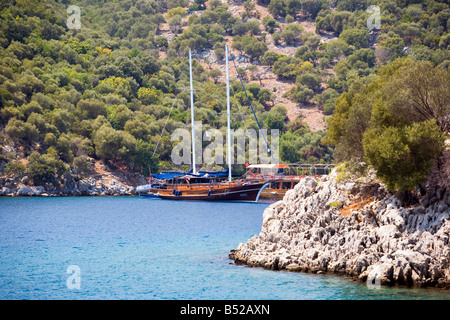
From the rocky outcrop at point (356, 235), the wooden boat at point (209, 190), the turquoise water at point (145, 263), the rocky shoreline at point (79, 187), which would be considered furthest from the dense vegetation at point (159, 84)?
the wooden boat at point (209, 190)

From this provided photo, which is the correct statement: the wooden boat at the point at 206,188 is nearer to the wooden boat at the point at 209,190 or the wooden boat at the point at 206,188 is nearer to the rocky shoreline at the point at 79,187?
the wooden boat at the point at 209,190

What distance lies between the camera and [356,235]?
27.4m

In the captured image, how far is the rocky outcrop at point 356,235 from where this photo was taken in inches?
976

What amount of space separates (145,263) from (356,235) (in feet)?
39.5

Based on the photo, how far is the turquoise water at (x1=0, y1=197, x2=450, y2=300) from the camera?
83.5 feet

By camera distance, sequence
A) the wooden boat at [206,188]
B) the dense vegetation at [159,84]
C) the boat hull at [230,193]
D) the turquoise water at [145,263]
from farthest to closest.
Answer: the dense vegetation at [159,84], the wooden boat at [206,188], the boat hull at [230,193], the turquoise water at [145,263]

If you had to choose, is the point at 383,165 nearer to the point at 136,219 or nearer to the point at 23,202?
the point at 136,219

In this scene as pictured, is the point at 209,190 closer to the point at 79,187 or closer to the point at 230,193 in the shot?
the point at 230,193

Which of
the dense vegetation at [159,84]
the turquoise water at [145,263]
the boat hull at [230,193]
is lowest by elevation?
the turquoise water at [145,263]

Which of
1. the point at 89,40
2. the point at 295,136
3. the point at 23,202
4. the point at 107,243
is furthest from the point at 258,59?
the point at 107,243

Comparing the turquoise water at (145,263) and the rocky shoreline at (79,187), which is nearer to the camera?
the turquoise water at (145,263)

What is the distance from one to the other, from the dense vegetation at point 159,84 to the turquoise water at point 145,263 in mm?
7765

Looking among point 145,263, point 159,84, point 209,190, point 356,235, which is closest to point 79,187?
point 209,190

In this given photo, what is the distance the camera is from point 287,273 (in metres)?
27.7
